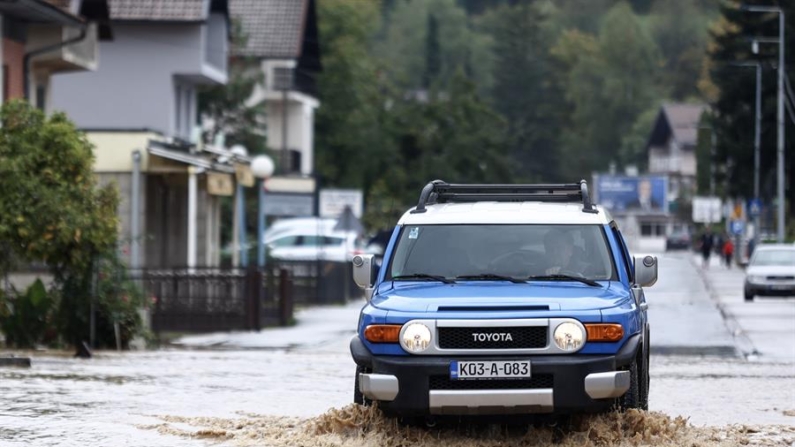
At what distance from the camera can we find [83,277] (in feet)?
78.3

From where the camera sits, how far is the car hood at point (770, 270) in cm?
4512

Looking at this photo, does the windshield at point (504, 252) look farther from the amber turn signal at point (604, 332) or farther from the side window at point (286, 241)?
the side window at point (286, 241)

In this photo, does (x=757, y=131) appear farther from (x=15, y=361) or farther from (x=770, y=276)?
(x=15, y=361)

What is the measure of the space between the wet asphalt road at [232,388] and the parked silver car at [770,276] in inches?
666

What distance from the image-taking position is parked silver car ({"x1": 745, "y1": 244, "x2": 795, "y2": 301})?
4475cm

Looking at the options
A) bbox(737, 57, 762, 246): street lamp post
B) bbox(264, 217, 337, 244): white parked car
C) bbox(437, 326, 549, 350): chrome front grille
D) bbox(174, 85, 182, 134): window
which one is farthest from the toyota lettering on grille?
bbox(737, 57, 762, 246): street lamp post

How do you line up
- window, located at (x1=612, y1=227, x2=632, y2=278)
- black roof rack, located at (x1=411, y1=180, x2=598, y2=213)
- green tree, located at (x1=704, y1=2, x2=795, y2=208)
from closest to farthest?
1. window, located at (x1=612, y1=227, x2=632, y2=278)
2. black roof rack, located at (x1=411, y1=180, x2=598, y2=213)
3. green tree, located at (x1=704, y1=2, x2=795, y2=208)

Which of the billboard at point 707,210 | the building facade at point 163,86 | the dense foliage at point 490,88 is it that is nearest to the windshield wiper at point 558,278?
the building facade at point 163,86

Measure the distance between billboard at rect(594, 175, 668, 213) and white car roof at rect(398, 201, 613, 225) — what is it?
128742 millimetres

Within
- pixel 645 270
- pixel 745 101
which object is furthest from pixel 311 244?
pixel 745 101

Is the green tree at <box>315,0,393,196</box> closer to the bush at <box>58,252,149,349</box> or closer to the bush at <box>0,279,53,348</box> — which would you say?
the bush at <box>58,252,149,349</box>

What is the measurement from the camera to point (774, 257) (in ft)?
154

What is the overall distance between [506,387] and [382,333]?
866mm

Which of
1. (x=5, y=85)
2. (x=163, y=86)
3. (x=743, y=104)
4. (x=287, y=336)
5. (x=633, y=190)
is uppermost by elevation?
(x=743, y=104)
